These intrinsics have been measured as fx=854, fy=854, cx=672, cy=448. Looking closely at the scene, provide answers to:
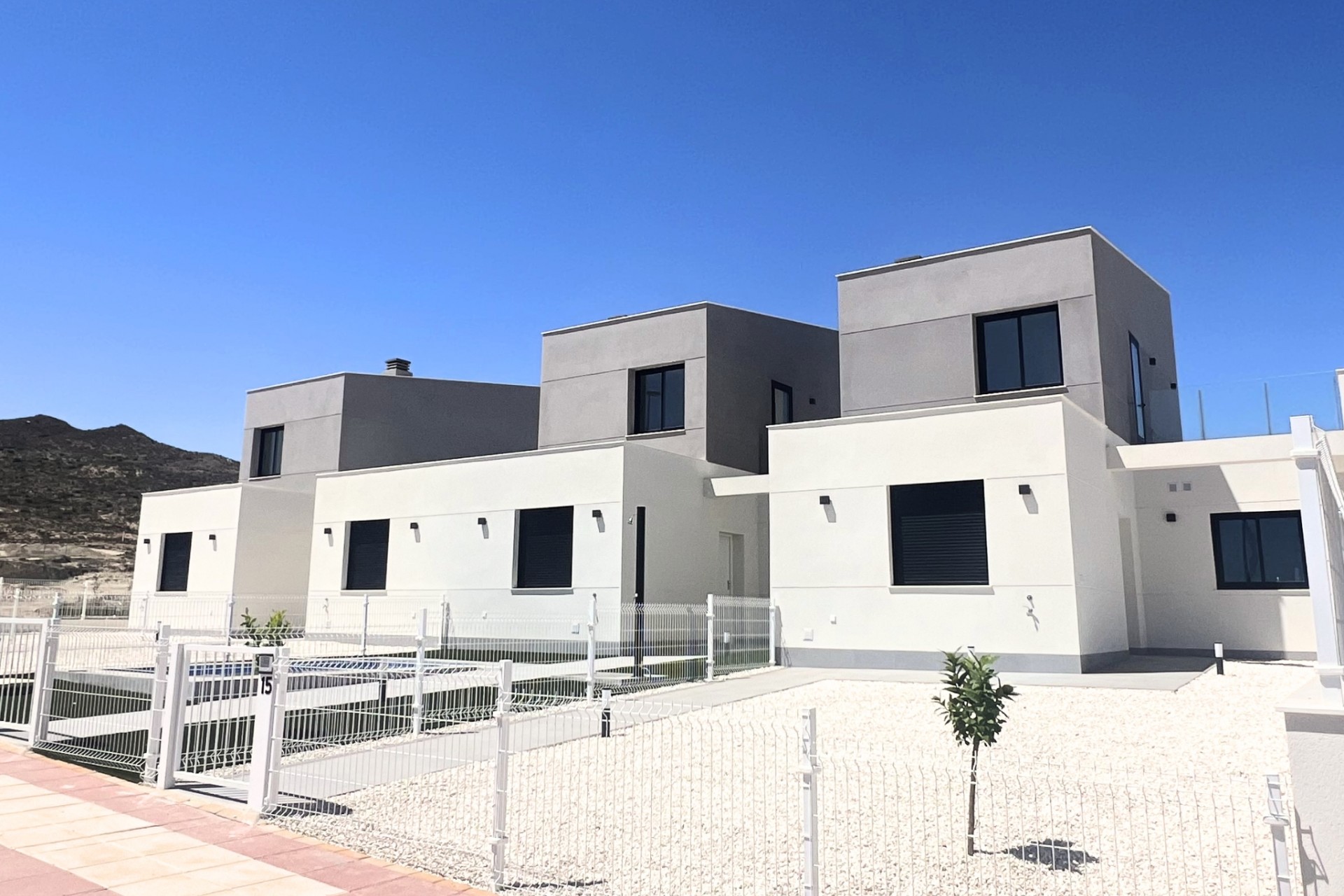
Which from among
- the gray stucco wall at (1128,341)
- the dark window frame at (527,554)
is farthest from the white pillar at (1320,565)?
the dark window frame at (527,554)

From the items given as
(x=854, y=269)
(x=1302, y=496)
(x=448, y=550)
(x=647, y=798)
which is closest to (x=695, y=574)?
(x=448, y=550)

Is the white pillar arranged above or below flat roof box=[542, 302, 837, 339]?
below

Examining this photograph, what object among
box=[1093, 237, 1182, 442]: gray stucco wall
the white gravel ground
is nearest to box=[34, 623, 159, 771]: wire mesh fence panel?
the white gravel ground

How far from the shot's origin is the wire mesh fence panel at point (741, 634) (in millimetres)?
14203

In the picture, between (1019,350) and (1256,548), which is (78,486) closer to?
(1019,350)

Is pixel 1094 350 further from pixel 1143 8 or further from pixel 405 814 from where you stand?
pixel 405 814

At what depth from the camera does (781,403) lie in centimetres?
2309

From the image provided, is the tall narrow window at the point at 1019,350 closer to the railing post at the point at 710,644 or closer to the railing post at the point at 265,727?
the railing post at the point at 710,644

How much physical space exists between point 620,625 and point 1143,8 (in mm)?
13581

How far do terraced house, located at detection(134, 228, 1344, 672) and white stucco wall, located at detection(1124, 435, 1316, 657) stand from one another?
0.04m

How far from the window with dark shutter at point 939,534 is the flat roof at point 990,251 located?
209 inches

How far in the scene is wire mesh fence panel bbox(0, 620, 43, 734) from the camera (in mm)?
9016

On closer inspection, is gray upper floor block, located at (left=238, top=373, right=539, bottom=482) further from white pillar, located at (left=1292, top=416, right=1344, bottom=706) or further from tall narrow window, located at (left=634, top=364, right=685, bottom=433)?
white pillar, located at (left=1292, top=416, right=1344, bottom=706)

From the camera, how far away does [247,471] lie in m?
28.7
